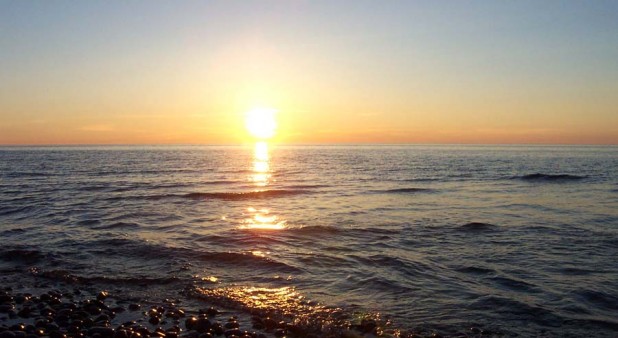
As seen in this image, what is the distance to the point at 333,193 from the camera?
35.2m

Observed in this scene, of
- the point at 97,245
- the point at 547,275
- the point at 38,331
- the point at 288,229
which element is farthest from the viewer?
the point at 288,229

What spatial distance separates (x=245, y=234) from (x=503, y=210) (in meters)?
15.2

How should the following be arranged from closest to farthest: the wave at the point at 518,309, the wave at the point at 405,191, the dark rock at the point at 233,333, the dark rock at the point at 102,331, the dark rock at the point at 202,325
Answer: the dark rock at the point at 102,331 < the dark rock at the point at 233,333 < the dark rock at the point at 202,325 < the wave at the point at 518,309 < the wave at the point at 405,191

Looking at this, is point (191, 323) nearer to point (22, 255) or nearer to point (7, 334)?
point (7, 334)

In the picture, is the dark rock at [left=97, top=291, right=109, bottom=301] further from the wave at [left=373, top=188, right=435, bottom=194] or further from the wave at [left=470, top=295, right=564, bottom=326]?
the wave at [left=373, top=188, right=435, bottom=194]

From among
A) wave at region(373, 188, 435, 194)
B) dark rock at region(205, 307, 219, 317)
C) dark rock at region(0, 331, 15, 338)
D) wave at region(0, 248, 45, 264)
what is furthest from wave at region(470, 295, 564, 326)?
wave at region(373, 188, 435, 194)

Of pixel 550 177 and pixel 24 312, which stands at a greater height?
pixel 550 177

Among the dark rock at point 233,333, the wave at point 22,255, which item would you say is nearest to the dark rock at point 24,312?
the dark rock at point 233,333

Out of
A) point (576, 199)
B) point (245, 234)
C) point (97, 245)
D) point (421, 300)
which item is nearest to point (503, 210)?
point (576, 199)

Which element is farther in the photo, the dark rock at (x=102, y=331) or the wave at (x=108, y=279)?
the wave at (x=108, y=279)

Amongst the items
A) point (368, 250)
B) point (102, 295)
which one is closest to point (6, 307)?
point (102, 295)

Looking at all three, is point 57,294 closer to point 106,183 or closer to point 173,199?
point 173,199

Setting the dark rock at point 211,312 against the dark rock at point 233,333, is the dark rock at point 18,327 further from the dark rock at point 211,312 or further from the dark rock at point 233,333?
the dark rock at point 233,333

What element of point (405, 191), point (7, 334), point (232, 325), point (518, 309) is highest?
point (7, 334)
